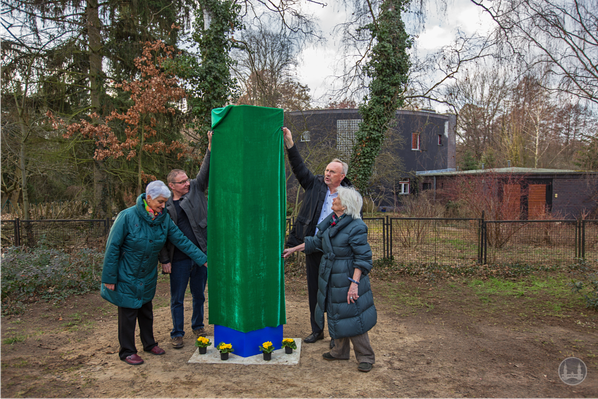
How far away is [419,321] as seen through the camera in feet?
16.6

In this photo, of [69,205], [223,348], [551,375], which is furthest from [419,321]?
[69,205]

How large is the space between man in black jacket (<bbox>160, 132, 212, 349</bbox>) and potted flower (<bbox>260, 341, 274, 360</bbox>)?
3.09 ft

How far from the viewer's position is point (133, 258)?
3525 millimetres

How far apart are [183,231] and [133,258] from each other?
671 millimetres

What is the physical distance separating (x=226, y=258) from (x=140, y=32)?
1066 cm

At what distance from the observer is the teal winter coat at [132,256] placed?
3.43 metres

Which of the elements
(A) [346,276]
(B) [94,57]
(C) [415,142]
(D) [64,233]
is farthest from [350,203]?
(C) [415,142]

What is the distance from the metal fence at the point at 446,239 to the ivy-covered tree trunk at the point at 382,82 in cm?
147

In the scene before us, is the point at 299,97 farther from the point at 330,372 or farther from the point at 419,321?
the point at 330,372

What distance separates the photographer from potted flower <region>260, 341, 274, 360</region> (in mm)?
3598

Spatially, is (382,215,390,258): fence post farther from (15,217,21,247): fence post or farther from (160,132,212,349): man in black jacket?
(15,217,21,247): fence post

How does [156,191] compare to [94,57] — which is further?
[94,57]

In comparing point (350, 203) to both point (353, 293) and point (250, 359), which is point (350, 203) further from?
point (250, 359)

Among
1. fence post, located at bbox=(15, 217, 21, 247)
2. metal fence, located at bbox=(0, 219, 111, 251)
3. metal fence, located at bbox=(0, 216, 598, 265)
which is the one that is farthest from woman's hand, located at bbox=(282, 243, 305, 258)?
fence post, located at bbox=(15, 217, 21, 247)
